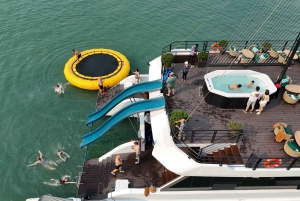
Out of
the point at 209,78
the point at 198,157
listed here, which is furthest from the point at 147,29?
the point at 198,157

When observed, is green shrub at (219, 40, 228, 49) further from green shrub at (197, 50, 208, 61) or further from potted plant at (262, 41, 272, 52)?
potted plant at (262, 41, 272, 52)

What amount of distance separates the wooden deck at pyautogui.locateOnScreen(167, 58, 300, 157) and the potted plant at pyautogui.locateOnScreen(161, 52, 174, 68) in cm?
114

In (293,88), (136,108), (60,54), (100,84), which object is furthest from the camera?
(60,54)

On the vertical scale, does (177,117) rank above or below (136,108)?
above

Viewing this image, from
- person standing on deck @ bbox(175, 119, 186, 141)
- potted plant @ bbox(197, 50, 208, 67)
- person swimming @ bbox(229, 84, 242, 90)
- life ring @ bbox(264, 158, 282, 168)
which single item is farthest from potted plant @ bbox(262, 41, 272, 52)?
person standing on deck @ bbox(175, 119, 186, 141)

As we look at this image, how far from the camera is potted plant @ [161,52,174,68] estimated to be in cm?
1470

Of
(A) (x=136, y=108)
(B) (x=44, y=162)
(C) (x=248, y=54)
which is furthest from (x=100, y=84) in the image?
(C) (x=248, y=54)

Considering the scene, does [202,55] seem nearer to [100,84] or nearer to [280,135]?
[280,135]

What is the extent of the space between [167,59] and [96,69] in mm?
8613

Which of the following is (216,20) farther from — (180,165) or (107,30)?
(180,165)

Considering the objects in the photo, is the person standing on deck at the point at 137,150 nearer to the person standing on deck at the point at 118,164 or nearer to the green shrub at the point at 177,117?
the person standing on deck at the point at 118,164

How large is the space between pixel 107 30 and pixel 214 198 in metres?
22.4

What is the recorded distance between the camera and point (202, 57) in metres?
15.2

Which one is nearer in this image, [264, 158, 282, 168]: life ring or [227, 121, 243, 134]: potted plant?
[264, 158, 282, 168]: life ring
